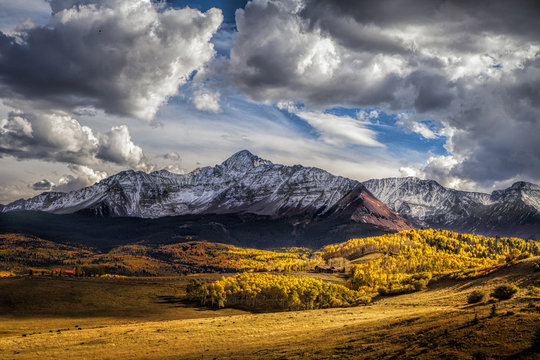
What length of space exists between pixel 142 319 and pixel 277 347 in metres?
99.7

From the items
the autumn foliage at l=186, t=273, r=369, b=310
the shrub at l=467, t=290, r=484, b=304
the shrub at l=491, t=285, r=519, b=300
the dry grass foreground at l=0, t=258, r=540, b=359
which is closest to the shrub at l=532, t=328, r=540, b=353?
the dry grass foreground at l=0, t=258, r=540, b=359

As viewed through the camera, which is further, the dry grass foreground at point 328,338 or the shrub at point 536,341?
the dry grass foreground at point 328,338

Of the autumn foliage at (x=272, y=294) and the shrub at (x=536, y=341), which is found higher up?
the shrub at (x=536, y=341)

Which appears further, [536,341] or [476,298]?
[476,298]

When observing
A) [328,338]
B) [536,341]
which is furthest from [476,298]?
[536,341]

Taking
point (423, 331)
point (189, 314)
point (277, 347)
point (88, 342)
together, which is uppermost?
point (423, 331)

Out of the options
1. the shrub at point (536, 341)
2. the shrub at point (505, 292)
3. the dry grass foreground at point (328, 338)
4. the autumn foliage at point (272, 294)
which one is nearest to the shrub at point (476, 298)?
the shrub at point (505, 292)

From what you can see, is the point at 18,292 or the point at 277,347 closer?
the point at 277,347

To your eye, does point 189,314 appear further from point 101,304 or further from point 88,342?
point 88,342

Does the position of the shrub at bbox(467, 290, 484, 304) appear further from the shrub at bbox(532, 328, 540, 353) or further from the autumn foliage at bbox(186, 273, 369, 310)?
the autumn foliage at bbox(186, 273, 369, 310)

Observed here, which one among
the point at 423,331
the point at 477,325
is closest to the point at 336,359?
the point at 423,331

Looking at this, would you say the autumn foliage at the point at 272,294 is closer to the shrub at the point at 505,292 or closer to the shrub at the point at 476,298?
the shrub at the point at 476,298

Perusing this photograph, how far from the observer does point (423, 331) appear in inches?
1967

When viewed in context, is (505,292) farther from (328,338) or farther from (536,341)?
(536,341)
